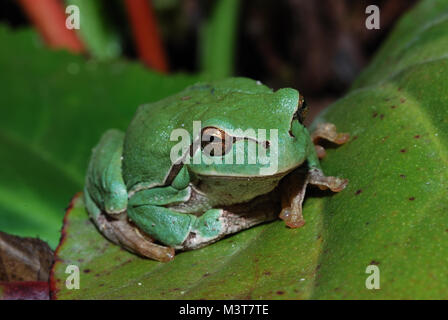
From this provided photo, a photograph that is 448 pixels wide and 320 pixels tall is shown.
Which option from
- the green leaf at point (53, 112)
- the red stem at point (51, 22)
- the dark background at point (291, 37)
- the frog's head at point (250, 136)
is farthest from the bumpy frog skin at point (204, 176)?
the dark background at point (291, 37)

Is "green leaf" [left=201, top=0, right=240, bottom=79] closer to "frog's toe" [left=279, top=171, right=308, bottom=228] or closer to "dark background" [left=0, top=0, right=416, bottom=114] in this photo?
"dark background" [left=0, top=0, right=416, bottom=114]

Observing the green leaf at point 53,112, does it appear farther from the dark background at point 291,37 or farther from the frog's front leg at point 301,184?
the dark background at point 291,37

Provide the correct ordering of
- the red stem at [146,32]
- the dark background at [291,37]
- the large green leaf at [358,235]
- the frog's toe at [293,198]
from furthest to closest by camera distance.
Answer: the dark background at [291,37]
the red stem at [146,32]
the frog's toe at [293,198]
the large green leaf at [358,235]

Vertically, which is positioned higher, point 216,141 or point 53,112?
point 53,112

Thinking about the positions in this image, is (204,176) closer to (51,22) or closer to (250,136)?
(250,136)

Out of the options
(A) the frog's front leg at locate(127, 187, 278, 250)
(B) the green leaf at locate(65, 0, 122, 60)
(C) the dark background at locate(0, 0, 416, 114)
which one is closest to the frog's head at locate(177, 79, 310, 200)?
(A) the frog's front leg at locate(127, 187, 278, 250)

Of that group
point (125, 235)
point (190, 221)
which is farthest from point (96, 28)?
point (190, 221)

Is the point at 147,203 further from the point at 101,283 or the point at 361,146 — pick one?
the point at 361,146
